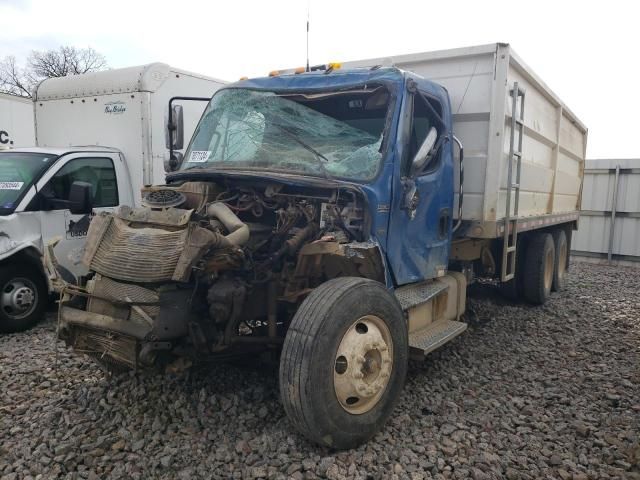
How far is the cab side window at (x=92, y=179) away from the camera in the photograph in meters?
6.38

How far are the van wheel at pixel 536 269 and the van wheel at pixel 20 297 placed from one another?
20.4 ft

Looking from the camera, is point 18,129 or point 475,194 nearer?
point 475,194

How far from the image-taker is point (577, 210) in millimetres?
9672

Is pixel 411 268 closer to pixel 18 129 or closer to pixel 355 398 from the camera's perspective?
pixel 355 398

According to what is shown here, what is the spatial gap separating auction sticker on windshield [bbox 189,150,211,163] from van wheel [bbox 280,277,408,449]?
1736 millimetres

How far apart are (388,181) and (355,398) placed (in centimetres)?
159

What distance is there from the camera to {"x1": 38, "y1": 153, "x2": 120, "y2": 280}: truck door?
243 inches

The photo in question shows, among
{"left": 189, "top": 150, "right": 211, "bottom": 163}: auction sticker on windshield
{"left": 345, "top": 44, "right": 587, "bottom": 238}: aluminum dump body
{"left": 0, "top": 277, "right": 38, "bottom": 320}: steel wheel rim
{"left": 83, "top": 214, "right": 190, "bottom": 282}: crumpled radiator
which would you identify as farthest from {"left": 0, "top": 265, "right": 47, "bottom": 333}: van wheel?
{"left": 345, "top": 44, "right": 587, "bottom": 238}: aluminum dump body

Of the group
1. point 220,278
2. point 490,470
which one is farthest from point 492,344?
point 220,278

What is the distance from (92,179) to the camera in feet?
22.3

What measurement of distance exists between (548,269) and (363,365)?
5.37 m

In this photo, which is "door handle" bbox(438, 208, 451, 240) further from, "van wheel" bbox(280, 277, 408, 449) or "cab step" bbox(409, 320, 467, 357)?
"van wheel" bbox(280, 277, 408, 449)

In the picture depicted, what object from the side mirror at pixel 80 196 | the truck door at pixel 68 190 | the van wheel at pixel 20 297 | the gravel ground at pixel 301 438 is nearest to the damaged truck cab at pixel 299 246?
the gravel ground at pixel 301 438

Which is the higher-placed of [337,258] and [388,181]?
[388,181]
